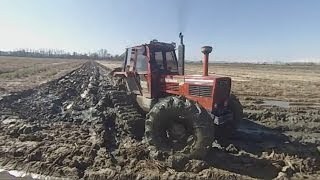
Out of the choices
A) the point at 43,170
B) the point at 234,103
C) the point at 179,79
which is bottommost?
the point at 43,170

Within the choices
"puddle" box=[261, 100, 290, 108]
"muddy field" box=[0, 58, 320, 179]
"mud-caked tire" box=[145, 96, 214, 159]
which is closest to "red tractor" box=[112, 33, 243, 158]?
"mud-caked tire" box=[145, 96, 214, 159]

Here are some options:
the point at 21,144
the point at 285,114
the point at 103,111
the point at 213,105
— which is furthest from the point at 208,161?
the point at 285,114

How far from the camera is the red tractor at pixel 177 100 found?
7824 millimetres

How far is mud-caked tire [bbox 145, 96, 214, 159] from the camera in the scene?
302 inches

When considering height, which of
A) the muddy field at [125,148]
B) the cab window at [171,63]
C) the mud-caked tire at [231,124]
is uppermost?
the cab window at [171,63]

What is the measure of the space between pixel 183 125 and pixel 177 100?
56cm

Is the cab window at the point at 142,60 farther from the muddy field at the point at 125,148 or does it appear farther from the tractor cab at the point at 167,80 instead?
the muddy field at the point at 125,148

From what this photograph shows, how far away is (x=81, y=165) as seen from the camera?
25.2ft

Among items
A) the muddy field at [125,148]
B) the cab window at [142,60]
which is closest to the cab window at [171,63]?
the cab window at [142,60]

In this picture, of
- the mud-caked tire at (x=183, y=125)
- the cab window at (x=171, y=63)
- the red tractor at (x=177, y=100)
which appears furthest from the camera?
the cab window at (x=171, y=63)

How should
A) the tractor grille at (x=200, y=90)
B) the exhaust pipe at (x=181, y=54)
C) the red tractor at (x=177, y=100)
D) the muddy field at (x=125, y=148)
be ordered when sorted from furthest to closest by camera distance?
the exhaust pipe at (x=181, y=54)
the tractor grille at (x=200, y=90)
the red tractor at (x=177, y=100)
the muddy field at (x=125, y=148)

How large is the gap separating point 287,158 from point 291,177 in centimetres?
92

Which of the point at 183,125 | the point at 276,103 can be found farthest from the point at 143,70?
the point at 276,103

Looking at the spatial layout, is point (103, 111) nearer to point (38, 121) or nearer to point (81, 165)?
point (38, 121)
